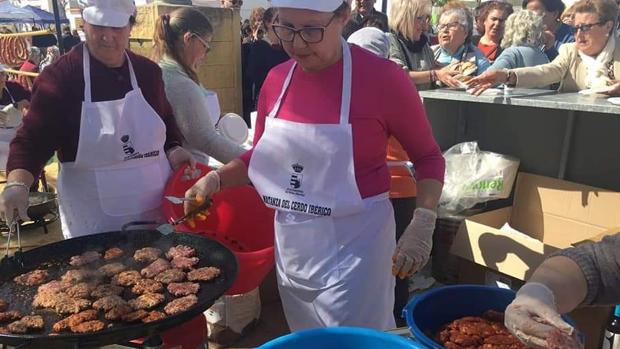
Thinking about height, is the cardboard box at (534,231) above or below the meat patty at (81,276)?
below

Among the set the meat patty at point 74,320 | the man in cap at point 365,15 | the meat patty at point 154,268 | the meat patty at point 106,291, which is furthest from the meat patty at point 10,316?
the man in cap at point 365,15

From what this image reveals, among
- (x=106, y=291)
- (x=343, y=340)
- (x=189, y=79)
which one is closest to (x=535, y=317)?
(x=343, y=340)

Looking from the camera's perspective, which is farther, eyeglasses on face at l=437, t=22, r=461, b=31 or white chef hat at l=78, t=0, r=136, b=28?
eyeglasses on face at l=437, t=22, r=461, b=31

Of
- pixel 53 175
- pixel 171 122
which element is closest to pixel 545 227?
pixel 171 122

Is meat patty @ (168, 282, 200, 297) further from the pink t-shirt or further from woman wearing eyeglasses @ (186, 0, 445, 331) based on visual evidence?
the pink t-shirt

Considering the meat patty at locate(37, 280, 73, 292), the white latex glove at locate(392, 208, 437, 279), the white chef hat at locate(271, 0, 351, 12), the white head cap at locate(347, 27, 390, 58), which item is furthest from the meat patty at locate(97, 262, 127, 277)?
the white head cap at locate(347, 27, 390, 58)

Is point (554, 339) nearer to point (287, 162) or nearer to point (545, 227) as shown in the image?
point (287, 162)

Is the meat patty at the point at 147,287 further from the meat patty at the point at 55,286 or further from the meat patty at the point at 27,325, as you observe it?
the meat patty at the point at 27,325

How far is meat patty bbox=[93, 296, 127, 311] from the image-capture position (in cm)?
168

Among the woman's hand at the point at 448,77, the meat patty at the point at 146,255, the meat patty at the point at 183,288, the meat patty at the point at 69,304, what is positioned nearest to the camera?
the meat patty at the point at 69,304

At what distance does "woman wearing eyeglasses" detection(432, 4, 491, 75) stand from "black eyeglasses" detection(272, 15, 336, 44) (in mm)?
2687

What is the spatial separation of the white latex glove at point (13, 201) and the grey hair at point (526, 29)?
3.55m

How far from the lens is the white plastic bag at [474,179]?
335cm

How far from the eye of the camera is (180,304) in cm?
166
